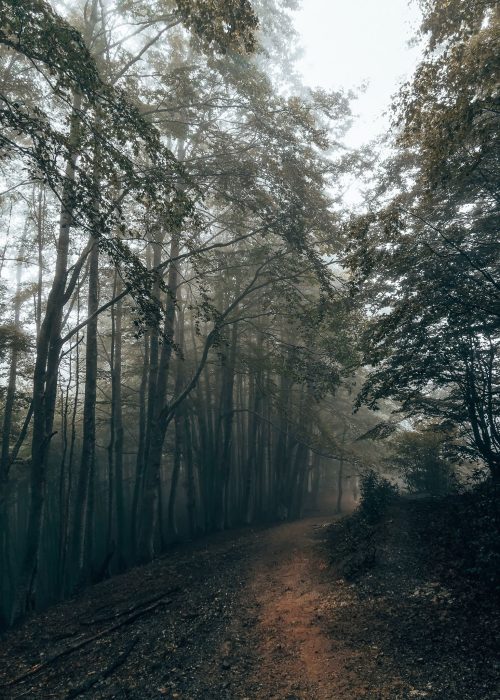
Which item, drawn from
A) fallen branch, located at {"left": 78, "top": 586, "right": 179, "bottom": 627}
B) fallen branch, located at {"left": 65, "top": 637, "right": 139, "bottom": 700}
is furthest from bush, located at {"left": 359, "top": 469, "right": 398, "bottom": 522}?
Answer: fallen branch, located at {"left": 65, "top": 637, "right": 139, "bottom": 700}

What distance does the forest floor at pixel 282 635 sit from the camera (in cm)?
493


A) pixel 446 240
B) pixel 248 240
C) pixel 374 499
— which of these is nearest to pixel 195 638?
pixel 374 499

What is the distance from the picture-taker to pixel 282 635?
20.5 feet

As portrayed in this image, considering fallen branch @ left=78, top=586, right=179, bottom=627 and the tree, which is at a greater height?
the tree

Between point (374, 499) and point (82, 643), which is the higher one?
point (374, 499)

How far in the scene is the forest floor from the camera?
4.93 meters

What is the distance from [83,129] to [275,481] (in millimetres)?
15978

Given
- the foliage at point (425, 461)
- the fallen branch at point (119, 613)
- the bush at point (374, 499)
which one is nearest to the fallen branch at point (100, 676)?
the fallen branch at point (119, 613)

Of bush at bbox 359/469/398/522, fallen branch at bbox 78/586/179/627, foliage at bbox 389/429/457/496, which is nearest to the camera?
fallen branch at bbox 78/586/179/627

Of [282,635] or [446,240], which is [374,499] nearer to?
[282,635]

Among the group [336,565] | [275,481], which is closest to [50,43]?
[336,565]

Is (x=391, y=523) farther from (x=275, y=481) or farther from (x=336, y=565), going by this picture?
(x=275, y=481)

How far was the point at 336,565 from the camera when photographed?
27.7 ft

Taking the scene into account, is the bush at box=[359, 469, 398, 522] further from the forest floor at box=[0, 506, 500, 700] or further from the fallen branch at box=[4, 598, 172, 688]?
the fallen branch at box=[4, 598, 172, 688]
